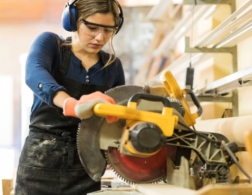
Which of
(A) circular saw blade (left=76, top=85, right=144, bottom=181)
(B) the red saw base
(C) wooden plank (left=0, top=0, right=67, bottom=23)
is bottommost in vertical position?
(B) the red saw base

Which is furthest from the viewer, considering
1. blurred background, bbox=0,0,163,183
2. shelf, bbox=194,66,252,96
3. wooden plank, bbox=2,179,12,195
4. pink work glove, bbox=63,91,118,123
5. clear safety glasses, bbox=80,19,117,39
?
blurred background, bbox=0,0,163,183

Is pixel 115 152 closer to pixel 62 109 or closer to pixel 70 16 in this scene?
pixel 62 109

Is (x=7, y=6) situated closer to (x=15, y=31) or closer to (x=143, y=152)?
(x=15, y=31)

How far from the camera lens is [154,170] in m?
1.37

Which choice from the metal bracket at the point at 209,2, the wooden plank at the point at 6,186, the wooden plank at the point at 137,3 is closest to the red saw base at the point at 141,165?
the wooden plank at the point at 6,186

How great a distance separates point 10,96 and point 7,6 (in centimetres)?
102

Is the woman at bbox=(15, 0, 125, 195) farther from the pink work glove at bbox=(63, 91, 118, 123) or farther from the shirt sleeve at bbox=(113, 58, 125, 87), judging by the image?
the pink work glove at bbox=(63, 91, 118, 123)

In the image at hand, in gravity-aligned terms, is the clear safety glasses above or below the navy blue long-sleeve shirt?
above

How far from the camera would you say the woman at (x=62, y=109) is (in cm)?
158

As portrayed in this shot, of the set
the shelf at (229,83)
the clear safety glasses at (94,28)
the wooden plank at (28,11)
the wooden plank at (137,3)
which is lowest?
the shelf at (229,83)

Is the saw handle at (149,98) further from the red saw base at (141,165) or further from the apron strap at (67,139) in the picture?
the apron strap at (67,139)

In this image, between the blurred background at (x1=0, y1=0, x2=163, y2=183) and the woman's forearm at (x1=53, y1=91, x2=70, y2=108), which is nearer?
the woman's forearm at (x1=53, y1=91, x2=70, y2=108)

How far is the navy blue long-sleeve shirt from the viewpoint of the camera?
1.32 metres

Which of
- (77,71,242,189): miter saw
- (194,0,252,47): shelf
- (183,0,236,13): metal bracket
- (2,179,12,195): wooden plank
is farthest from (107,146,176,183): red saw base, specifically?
(183,0,236,13): metal bracket
